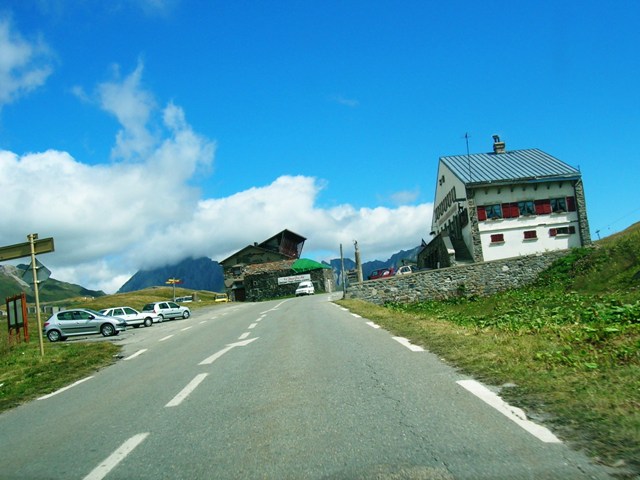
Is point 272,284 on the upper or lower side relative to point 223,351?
upper

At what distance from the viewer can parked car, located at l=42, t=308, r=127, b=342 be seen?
2897 centimetres

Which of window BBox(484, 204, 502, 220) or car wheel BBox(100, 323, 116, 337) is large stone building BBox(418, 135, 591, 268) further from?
car wheel BBox(100, 323, 116, 337)

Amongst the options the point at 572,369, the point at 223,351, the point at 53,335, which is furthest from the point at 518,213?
the point at 572,369

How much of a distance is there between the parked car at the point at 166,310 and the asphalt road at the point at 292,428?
31.6m

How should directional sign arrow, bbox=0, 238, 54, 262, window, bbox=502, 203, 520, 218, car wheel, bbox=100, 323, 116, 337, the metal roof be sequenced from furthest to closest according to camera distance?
the metal roof → window, bbox=502, 203, 520, 218 → car wheel, bbox=100, 323, 116, 337 → directional sign arrow, bbox=0, 238, 54, 262

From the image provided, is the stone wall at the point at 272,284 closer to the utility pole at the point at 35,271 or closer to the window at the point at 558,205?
the window at the point at 558,205

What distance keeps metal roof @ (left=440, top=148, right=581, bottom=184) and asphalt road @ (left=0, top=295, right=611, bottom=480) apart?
137 ft

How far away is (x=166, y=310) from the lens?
42.3 m

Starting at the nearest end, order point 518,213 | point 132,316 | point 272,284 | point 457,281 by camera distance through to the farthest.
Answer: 1. point 457,281
2. point 132,316
3. point 518,213
4. point 272,284

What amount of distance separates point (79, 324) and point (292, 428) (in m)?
27.0

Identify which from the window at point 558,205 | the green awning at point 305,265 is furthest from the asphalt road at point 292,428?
the green awning at point 305,265

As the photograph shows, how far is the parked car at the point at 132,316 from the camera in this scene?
36.3 metres

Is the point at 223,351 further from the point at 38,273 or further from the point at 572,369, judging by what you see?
the point at 572,369

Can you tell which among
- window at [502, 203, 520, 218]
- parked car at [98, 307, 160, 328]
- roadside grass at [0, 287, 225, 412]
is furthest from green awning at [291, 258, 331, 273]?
roadside grass at [0, 287, 225, 412]
